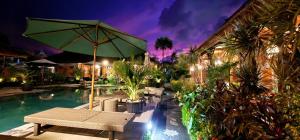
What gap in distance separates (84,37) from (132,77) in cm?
229

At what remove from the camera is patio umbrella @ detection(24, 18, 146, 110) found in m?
4.47

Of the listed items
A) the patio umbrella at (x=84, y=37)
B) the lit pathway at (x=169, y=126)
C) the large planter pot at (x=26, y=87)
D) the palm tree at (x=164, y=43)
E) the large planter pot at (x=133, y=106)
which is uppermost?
the palm tree at (x=164, y=43)

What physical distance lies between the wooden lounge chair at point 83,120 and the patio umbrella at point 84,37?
1.12 m

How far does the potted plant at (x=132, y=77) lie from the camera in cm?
644

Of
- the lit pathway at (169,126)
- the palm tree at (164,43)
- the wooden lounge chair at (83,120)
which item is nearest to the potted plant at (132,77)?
the lit pathway at (169,126)

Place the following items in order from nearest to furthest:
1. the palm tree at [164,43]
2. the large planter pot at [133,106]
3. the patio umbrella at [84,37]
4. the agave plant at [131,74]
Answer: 1. the patio umbrella at [84,37]
2. the large planter pot at [133,106]
3. the agave plant at [131,74]
4. the palm tree at [164,43]

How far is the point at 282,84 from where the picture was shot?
11.3ft

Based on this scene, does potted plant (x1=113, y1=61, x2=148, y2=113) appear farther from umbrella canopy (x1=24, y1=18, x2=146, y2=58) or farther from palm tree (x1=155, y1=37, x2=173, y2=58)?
palm tree (x1=155, y1=37, x2=173, y2=58)

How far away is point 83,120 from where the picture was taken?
3.86m

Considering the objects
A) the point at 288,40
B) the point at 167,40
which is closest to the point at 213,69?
the point at 288,40

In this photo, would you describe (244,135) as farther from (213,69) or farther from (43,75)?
(43,75)

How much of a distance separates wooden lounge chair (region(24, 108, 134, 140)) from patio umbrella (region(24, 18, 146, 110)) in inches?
44.0

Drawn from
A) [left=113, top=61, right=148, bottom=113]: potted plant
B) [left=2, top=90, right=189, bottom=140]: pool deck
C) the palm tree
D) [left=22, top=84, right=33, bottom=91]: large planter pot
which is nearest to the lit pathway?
[left=2, top=90, right=189, bottom=140]: pool deck

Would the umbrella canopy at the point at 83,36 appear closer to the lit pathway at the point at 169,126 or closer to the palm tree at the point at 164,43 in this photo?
the lit pathway at the point at 169,126
